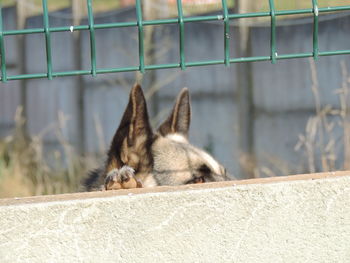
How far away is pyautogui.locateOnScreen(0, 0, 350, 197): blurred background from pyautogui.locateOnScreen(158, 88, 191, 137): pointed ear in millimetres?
1242

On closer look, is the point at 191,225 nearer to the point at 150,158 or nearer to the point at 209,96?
the point at 150,158

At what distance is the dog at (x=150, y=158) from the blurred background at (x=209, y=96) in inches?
61.0

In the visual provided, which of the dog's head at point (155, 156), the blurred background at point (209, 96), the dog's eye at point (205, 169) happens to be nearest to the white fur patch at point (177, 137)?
the dog's head at point (155, 156)

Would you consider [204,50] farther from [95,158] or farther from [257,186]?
[257,186]

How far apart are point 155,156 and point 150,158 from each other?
0.09 metres

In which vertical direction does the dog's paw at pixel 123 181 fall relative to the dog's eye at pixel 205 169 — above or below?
above

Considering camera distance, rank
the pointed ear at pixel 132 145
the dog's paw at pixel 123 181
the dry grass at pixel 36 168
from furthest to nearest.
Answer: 1. the dry grass at pixel 36 168
2. the pointed ear at pixel 132 145
3. the dog's paw at pixel 123 181

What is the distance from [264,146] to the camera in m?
7.80

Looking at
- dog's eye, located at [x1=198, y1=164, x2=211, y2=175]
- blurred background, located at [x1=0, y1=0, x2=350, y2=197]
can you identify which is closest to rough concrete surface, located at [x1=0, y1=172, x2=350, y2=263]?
dog's eye, located at [x1=198, y1=164, x2=211, y2=175]

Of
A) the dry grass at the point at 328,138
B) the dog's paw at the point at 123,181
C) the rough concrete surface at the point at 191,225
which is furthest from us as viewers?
the dry grass at the point at 328,138

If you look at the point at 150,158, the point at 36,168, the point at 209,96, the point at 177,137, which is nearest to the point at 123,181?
the point at 150,158

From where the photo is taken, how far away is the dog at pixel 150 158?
13.7 feet

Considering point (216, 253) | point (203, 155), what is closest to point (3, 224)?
point (216, 253)

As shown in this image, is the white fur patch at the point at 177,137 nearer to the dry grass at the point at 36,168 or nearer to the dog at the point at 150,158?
the dog at the point at 150,158
